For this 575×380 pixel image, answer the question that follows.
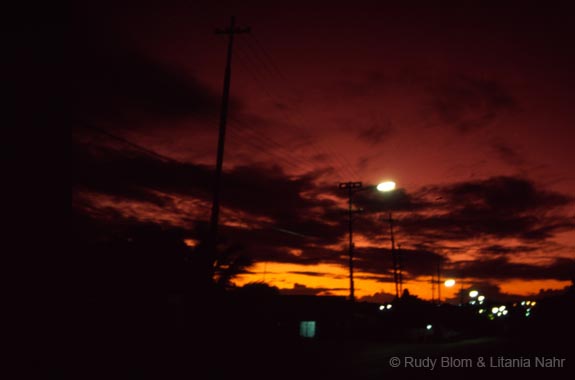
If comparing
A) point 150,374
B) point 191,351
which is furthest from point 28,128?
point 191,351

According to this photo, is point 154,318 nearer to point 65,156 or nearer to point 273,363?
point 273,363

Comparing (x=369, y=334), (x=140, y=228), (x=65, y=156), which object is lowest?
(x=369, y=334)

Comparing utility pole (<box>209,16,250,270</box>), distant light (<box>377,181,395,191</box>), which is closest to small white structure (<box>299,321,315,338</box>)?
distant light (<box>377,181,395,191</box>)

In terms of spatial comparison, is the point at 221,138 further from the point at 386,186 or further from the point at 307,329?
the point at 307,329

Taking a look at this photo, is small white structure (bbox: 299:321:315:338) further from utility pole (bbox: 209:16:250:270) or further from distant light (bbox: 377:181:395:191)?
utility pole (bbox: 209:16:250:270)

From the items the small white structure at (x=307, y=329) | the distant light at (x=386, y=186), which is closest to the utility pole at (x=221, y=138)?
the distant light at (x=386, y=186)

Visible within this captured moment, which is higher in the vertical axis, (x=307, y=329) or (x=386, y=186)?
(x=386, y=186)

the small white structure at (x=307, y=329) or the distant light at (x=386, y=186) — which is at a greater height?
the distant light at (x=386, y=186)

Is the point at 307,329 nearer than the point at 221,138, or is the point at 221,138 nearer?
the point at 221,138

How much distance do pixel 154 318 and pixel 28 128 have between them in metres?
16.4

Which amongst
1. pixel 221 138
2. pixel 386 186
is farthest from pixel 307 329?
pixel 221 138

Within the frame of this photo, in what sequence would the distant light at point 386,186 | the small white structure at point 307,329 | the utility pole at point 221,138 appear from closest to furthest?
the utility pole at point 221,138, the distant light at point 386,186, the small white structure at point 307,329

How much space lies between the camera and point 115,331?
17797 millimetres

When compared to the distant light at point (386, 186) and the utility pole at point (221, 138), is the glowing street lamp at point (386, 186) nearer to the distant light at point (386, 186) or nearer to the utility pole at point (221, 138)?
the distant light at point (386, 186)
